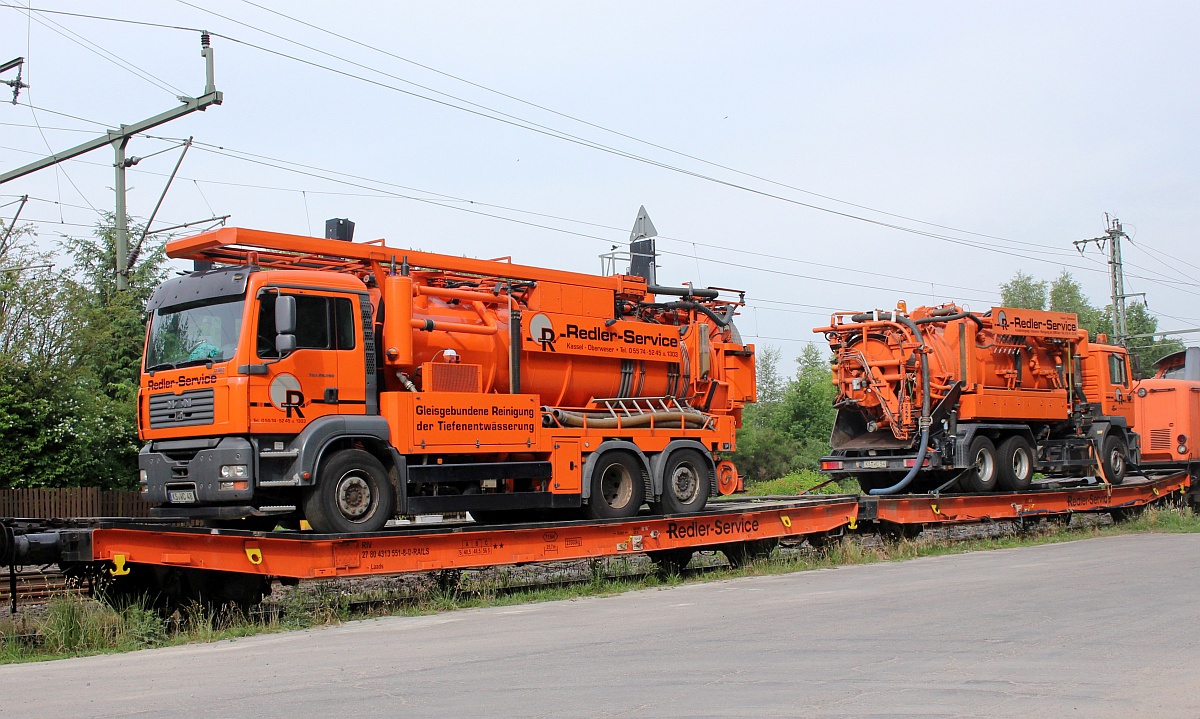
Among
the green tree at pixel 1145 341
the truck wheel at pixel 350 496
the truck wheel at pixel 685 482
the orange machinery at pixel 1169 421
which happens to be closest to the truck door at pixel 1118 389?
the orange machinery at pixel 1169 421

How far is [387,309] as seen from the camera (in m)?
12.2

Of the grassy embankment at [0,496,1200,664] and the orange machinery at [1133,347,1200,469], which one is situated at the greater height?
the orange machinery at [1133,347,1200,469]

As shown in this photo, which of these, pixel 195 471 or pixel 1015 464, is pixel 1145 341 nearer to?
pixel 1015 464

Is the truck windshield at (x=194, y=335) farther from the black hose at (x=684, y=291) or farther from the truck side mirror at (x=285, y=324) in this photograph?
the black hose at (x=684, y=291)

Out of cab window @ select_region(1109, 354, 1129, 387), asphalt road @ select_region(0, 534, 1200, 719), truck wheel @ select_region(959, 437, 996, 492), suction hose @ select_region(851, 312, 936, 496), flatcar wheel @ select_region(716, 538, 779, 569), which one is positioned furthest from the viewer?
cab window @ select_region(1109, 354, 1129, 387)

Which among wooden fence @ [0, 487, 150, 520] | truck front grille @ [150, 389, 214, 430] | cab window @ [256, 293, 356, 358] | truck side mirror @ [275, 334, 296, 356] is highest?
cab window @ [256, 293, 356, 358]

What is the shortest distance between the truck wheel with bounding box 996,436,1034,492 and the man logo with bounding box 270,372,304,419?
13.2 metres

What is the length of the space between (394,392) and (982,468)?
1171 cm

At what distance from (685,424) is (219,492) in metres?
6.49

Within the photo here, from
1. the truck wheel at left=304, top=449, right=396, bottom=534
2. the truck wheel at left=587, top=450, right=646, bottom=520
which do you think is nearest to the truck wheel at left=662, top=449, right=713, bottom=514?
the truck wheel at left=587, top=450, right=646, bottom=520

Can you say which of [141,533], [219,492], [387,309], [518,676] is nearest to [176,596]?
[141,533]

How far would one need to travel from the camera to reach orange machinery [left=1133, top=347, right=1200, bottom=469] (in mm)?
25328

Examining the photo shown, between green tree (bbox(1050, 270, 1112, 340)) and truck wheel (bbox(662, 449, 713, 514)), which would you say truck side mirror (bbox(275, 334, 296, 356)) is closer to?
truck wheel (bbox(662, 449, 713, 514))

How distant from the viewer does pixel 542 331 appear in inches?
542
